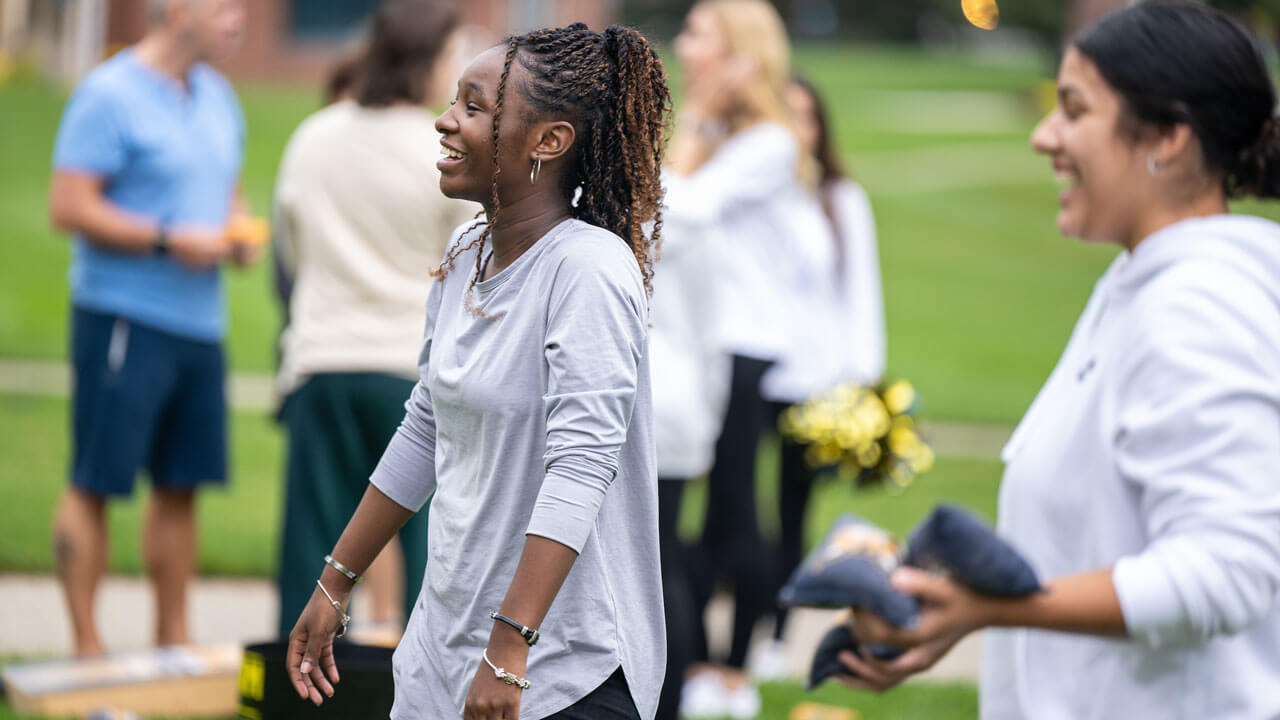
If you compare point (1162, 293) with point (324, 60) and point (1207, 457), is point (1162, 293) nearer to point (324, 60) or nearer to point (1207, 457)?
point (1207, 457)

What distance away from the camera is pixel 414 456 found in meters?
2.65

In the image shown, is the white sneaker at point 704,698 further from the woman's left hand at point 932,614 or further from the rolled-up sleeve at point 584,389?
the woman's left hand at point 932,614

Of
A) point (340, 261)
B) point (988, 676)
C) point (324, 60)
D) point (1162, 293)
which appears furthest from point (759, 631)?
point (324, 60)

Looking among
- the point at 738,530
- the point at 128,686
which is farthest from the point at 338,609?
the point at 738,530

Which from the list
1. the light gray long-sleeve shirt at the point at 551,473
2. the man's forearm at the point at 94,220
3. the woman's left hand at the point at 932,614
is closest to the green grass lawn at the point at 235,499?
the man's forearm at the point at 94,220

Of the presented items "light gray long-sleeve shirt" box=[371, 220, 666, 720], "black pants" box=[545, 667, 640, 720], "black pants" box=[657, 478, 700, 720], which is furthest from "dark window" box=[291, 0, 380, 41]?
"black pants" box=[545, 667, 640, 720]

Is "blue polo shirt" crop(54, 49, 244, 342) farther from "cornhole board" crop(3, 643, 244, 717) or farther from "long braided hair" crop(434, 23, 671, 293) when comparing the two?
"long braided hair" crop(434, 23, 671, 293)

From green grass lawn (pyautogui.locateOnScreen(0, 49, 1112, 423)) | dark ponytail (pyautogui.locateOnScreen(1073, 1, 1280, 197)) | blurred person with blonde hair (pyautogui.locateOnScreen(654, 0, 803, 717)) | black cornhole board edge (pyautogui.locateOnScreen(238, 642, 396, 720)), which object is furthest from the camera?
green grass lawn (pyautogui.locateOnScreen(0, 49, 1112, 423))

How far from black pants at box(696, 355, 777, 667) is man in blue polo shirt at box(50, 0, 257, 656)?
189cm

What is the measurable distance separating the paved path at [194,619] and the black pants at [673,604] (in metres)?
1.34

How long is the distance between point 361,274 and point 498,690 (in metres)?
2.63

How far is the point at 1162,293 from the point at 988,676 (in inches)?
29.6

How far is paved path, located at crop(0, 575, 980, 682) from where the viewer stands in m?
5.78

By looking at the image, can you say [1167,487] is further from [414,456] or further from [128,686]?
[128,686]
